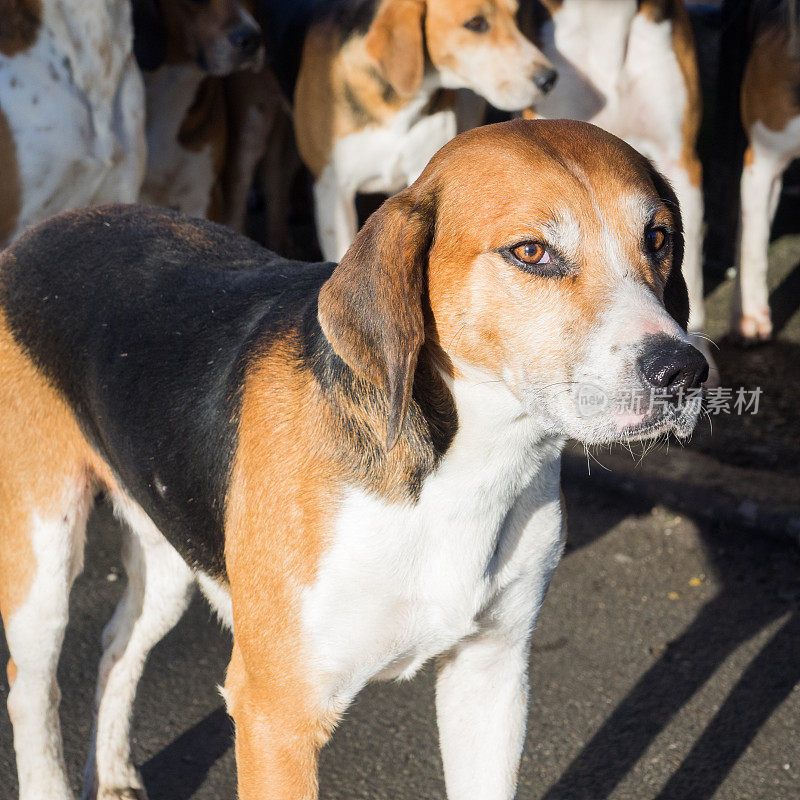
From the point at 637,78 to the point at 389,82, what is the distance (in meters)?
1.21

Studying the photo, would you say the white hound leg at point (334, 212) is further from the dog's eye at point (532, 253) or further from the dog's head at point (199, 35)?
the dog's eye at point (532, 253)

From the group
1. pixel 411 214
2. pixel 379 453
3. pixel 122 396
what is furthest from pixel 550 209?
pixel 122 396

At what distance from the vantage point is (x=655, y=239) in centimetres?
216

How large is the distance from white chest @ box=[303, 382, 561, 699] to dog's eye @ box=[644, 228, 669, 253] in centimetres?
42

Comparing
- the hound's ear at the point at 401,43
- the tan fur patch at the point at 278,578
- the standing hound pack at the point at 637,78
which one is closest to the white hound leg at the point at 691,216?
the standing hound pack at the point at 637,78

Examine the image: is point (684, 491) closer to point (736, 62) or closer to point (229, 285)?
point (229, 285)

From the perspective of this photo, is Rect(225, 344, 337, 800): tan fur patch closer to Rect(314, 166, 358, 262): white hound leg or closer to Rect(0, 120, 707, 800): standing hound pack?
Rect(0, 120, 707, 800): standing hound pack

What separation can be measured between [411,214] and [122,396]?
874 mm

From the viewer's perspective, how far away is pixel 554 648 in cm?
372

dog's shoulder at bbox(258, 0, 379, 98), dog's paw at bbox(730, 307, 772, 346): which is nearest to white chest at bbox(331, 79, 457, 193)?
dog's shoulder at bbox(258, 0, 379, 98)

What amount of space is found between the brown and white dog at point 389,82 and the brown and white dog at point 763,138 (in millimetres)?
1309

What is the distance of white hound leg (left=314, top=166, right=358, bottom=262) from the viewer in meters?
5.35

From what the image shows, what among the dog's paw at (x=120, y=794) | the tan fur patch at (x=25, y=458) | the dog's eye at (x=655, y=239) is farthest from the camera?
the dog's paw at (x=120, y=794)

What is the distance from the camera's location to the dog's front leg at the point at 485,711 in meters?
2.49
